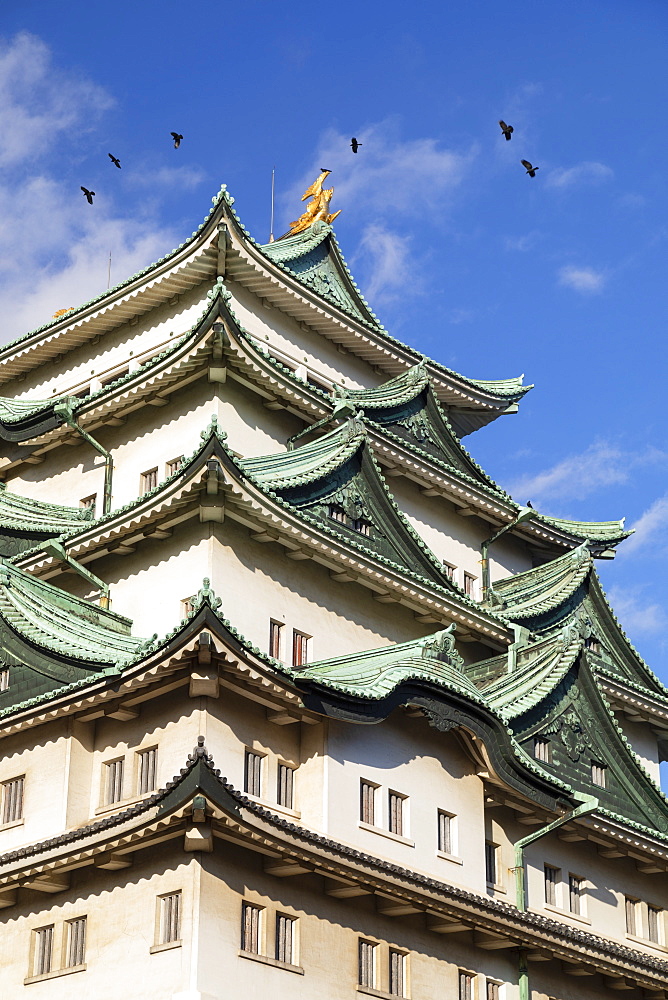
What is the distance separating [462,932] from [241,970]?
19.2 ft

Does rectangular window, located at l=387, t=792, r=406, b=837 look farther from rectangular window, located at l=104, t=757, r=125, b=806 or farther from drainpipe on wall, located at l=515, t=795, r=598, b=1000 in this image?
rectangular window, located at l=104, t=757, r=125, b=806

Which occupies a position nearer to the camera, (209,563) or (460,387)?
(209,563)

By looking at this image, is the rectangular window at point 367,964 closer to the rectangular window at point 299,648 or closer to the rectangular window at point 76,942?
the rectangular window at point 76,942

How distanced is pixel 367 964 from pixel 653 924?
33.5 ft

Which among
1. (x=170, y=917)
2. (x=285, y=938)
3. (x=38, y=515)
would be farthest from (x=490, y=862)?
(x=38, y=515)

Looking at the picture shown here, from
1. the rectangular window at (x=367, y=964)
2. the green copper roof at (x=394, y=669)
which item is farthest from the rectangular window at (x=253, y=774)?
the rectangular window at (x=367, y=964)

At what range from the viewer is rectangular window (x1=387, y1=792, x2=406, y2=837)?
95.2 ft

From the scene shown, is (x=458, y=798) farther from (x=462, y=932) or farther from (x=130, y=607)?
(x=130, y=607)

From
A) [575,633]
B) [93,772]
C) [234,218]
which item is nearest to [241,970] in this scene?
[93,772]

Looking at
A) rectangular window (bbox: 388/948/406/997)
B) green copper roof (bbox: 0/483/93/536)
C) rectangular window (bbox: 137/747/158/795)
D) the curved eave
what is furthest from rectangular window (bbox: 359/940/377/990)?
the curved eave

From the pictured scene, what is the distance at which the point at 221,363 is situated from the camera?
3425 centimetres

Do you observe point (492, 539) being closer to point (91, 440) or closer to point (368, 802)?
point (91, 440)

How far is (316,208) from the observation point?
4381cm

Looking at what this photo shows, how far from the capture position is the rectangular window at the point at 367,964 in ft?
89.2
